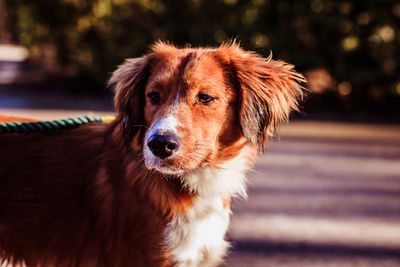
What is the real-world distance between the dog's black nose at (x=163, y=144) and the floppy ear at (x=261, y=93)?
47 centimetres

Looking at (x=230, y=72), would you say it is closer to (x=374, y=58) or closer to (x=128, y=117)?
(x=128, y=117)

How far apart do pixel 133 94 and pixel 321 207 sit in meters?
2.61

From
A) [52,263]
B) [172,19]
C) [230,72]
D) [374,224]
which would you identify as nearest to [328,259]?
[374,224]

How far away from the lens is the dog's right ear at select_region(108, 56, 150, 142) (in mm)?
2605

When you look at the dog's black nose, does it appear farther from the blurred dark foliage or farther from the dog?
the blurred dark foliage

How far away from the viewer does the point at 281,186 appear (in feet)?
16.8

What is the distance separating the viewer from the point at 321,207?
4508 millimetres

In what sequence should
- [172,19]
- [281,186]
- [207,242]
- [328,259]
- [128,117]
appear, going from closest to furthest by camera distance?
[207,242] < [128,117] < [328,259] < [281,186] < [172,19]

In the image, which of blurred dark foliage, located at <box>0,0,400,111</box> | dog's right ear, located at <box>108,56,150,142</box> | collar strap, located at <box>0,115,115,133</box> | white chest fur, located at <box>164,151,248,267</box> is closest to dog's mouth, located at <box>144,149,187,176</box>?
white chest fur, located at <box>164,151,248,267</box>

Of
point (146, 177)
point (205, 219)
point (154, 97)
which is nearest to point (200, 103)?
point (154, 97)

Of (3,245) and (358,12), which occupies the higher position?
(358,12)

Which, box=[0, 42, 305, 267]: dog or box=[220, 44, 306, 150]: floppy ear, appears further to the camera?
box=[220, 44, 306, 150]: floppy ear

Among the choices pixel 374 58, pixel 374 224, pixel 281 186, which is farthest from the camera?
pixel 374 58

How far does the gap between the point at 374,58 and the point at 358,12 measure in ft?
3.25
